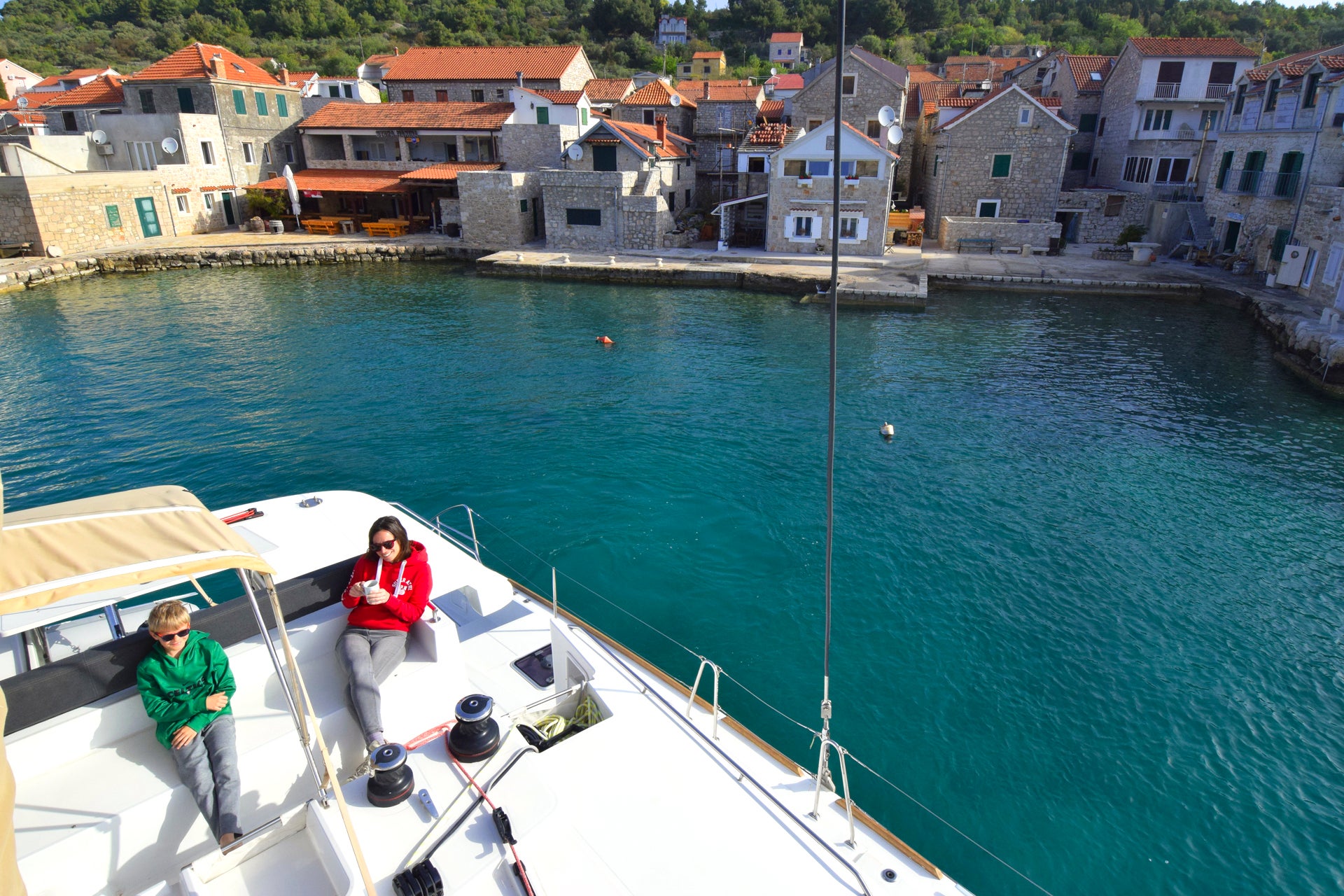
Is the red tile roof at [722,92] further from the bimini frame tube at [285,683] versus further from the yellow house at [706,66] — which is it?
the bimini frame tube at [285,683]

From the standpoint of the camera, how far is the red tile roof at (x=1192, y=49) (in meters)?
37.1

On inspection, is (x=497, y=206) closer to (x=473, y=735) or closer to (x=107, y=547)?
(x=473, y=735)

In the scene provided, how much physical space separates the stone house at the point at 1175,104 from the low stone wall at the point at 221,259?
112 feet

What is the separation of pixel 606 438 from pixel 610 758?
38.2 ft

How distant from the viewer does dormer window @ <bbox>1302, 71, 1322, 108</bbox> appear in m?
27.6

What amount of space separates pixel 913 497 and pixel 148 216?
41982mm

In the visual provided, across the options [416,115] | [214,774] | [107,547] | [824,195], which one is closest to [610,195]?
[824,195]

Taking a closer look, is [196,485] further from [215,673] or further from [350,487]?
[215,673]

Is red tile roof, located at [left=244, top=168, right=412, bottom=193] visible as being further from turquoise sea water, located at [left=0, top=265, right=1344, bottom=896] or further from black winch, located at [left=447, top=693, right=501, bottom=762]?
black winch, located at [left=447, top=693, right=501, bottom=762]

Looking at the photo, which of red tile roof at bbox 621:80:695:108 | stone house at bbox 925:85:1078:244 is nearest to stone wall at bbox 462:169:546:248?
red tile roof at bbox 621:80:695:108

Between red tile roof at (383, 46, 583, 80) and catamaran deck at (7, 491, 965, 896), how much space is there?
149ft

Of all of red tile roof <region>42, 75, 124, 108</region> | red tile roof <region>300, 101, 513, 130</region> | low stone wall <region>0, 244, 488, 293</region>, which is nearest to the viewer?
low stone wall <region>0, 244, 488, 293</region>

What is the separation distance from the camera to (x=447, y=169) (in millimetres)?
41000

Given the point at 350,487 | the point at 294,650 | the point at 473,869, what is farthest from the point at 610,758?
the point at 350,487
